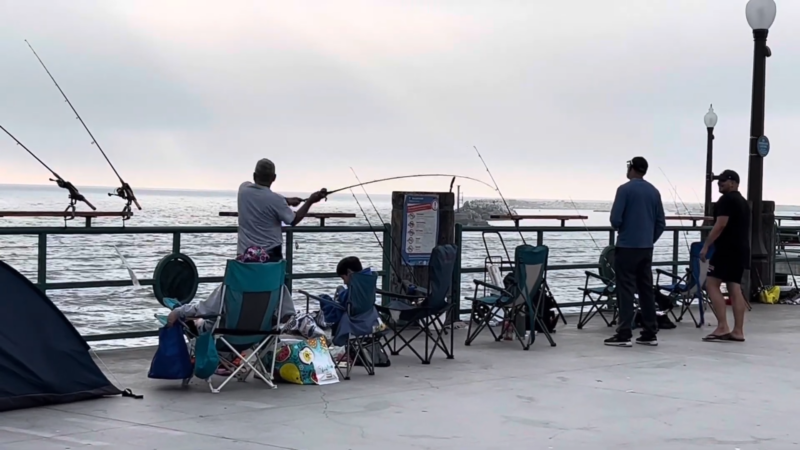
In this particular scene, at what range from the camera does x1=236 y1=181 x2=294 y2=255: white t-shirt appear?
8062 mm

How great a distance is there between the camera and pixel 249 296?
7250 mm

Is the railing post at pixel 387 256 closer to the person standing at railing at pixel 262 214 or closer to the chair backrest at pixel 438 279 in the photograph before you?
the chair backrest at pixel 438 279

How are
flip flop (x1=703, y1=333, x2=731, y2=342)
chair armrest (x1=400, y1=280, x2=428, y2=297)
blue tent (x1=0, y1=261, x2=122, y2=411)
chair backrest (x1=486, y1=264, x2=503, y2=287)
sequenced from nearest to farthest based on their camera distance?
blue tent (x1=0, y1=261, x2=122, y2=411)
chair armrest (x1=400, y1=280, x2=428, y2=297)
flip flop (x1=703, y1=333, x2=731, y2=342)
chair backrest (x1=486, y1=264, x2=503, y2=287)

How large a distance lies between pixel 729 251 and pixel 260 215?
4.55m

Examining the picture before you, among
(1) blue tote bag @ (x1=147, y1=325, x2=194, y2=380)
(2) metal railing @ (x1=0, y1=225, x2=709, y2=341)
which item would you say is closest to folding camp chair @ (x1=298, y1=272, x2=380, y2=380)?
(1) blue tote bag @ (x1=147, y1=325, x2=194, y2=380)

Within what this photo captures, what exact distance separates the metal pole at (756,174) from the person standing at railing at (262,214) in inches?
320

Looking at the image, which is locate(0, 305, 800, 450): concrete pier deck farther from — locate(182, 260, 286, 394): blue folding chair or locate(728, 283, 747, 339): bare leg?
locate(728, 283, 747, 339): bare leg

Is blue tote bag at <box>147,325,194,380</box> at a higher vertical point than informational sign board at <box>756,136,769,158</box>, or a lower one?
lower

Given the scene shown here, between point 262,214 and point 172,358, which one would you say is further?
point 262,214

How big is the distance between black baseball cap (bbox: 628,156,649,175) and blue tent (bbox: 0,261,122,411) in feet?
16.7

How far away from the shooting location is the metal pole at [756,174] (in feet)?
46.8

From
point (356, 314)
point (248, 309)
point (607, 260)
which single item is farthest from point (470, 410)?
point (607, 260)

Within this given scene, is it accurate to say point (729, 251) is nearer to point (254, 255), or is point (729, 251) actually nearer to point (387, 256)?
point (387, 256)

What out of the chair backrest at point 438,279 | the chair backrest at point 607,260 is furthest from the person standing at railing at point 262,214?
the chair backrest at point 607,260
